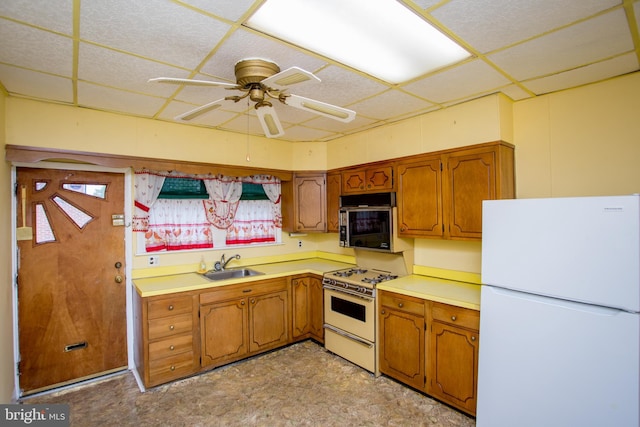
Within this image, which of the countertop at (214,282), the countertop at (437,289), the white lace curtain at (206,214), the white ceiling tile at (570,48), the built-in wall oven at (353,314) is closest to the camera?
the white ceiling tile at (570,48)

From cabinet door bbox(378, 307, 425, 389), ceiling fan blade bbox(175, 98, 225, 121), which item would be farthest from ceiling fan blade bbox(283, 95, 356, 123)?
cabinet door bbox(378, 307, 425, 389)

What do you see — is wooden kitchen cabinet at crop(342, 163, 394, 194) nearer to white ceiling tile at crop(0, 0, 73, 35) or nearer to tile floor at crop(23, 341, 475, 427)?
tile floor at crop(23, 341, 475, 427)

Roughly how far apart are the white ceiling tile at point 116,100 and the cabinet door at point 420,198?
7.91ft

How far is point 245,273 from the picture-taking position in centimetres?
394

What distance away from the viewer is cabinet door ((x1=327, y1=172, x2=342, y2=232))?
4035mm

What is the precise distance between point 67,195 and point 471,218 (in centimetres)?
378

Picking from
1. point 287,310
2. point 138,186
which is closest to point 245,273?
point 287,310

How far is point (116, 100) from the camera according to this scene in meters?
2.70

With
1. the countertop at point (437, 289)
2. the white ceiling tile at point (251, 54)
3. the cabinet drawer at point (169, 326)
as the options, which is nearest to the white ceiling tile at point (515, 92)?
the white ceiling tile at point (251, 54)

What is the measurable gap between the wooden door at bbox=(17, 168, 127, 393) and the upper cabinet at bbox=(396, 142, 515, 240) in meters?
3.00

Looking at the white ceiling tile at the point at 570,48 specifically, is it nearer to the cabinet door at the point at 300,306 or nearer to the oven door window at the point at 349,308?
the oven door window at the point at 349,308

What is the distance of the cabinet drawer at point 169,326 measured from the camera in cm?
290

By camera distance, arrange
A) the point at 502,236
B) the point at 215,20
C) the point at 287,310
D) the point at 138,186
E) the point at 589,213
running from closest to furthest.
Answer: the point at 215,20
the point at 589,213
the point at 502,236
the point at 138,186
the point at 287,310

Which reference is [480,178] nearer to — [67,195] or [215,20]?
[215,20]
